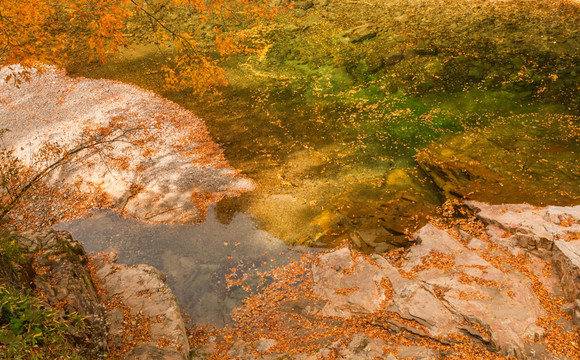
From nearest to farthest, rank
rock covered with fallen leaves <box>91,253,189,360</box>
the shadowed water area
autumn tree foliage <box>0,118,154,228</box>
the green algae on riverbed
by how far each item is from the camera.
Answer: rock covered with fallen leaves <box>91,253,189,360</box>
the shadowed water area
the green algae on riverbed
autumn tree foliage <box>0,118,154,228</box>

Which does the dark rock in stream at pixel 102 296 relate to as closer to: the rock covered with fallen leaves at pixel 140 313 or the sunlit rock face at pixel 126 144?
the rock covered with fallen leaves at pixel 140 313

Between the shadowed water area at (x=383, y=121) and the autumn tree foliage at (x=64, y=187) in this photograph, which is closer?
the shadowed water area at (x=383, y=121)

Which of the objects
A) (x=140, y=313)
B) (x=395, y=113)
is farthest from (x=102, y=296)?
(x=395, y=113)

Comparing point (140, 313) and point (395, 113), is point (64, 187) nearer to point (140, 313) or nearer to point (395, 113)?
point (140, 313)

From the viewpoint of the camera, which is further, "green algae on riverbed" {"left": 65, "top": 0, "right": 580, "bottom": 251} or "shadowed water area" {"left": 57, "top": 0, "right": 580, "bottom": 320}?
"green algae on riverbed" {"left": 65, "top": 0, "right": 580, "bottom": 251}

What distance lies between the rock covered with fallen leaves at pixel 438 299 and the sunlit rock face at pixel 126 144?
15.4 feet

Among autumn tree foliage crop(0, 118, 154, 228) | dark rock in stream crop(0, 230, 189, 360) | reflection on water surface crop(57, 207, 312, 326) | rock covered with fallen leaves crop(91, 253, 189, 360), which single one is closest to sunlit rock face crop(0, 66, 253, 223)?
autumn tree foliage crop(0, 118, 154, 228)

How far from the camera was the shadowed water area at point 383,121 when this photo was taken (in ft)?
36.5

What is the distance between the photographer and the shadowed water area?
11.1m

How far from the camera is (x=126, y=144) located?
15133 mm

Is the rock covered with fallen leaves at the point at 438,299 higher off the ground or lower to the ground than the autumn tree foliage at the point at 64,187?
lower

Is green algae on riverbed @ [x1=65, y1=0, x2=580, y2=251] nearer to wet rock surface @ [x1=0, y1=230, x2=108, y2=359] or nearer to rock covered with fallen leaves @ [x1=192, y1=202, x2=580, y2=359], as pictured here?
rock covered with fallen leaves @ [x1=192, y1=202, x2=580, y2=359]

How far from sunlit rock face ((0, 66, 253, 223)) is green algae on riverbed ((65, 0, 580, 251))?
818mm

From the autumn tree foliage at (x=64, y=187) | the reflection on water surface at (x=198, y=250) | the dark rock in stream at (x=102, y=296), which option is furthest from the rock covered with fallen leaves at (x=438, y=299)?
the autumn tree foliage at (x=64, y=187)
